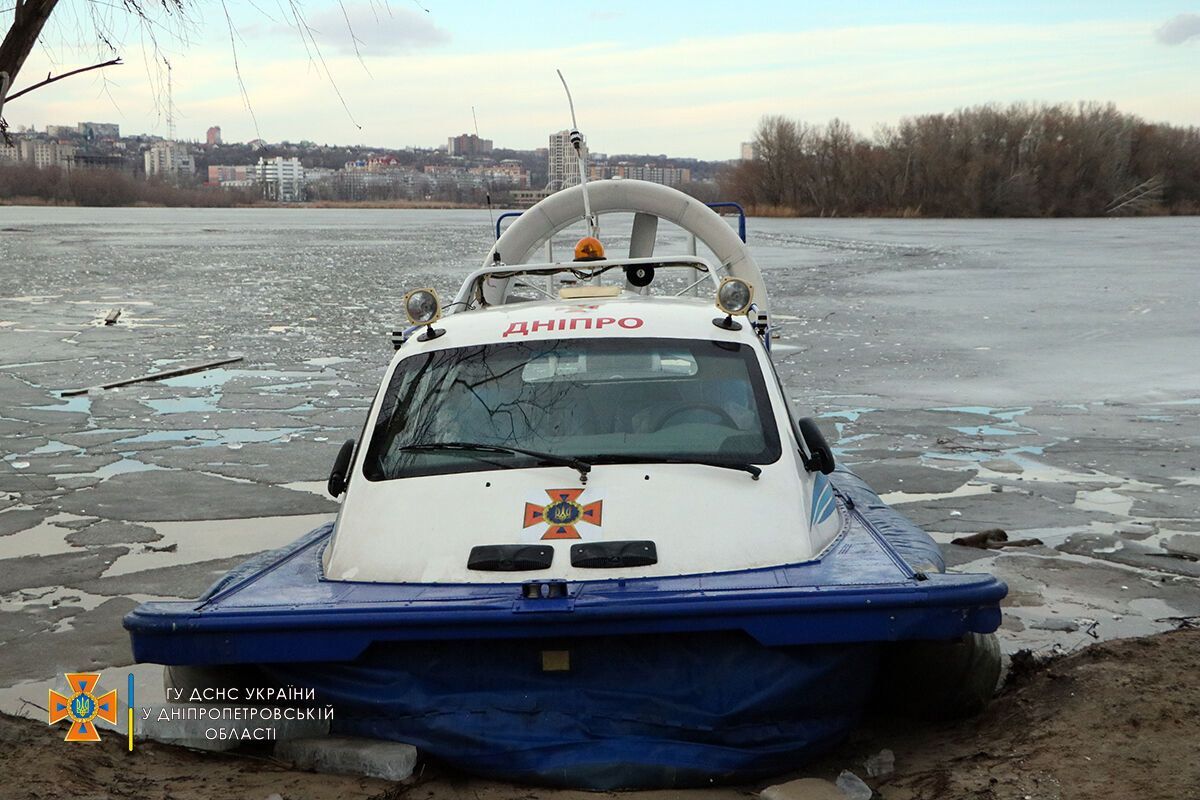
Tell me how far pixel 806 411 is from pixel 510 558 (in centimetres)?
767

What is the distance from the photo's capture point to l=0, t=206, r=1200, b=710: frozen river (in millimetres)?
6922

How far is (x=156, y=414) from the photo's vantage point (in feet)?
39.9

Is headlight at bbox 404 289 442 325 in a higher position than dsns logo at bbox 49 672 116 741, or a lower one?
higher

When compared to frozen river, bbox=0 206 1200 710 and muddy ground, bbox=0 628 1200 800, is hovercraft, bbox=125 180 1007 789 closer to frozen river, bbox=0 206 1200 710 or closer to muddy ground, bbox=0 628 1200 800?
muddy ground, bbox=0 628 1200 800

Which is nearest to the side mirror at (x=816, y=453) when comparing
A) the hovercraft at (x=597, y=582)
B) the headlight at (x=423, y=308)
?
the hovercraft at (x=597, y=582)

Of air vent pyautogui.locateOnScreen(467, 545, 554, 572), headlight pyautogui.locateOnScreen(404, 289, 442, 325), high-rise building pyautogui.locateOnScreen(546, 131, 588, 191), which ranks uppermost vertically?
high-rise building pyautogui.locateOnScreen(546, 131, 588, 191)

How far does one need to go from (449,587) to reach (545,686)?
1.64 ft

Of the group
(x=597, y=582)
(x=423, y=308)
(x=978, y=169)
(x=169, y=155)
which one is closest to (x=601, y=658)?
(x=597, y=582)

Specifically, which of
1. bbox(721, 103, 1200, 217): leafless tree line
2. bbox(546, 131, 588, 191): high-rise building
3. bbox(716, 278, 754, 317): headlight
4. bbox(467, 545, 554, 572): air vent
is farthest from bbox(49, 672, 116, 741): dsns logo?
bbox(721, 103, 1200, 217): leafless tree line

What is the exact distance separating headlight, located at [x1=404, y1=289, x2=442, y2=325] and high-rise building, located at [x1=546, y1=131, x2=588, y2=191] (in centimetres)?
341

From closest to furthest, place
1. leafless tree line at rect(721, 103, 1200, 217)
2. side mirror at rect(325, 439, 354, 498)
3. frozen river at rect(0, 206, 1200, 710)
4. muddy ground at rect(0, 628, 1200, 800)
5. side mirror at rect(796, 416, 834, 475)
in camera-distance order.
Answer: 1. muddy ground at rect(0, 628, 1200, 800)
2. side mirror at rect(796, 416, 834, 475)
3. side mirror at rect(325, 439, 354, 498)
4. frozen river at rect(0, 206, 1200, 710)
5. leafless tree line at rect(721, 103, 1200, 217)

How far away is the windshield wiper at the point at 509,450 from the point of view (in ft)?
16.5

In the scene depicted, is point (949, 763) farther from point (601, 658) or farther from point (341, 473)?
point (341, 473)

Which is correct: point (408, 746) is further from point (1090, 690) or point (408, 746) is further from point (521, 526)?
point (1090, 690)
